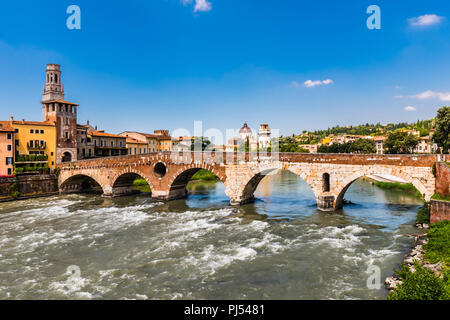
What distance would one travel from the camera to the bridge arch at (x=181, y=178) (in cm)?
3134

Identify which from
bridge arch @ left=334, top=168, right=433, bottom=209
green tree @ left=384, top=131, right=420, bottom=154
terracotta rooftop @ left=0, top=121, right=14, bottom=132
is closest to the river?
bridge arch @ left=334, top=168, right=433, bottom=209

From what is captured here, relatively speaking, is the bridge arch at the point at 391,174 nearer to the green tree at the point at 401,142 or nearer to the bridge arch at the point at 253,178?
the bridge arch at the point at 253,178

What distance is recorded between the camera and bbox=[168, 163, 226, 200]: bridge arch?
31337 millimetres

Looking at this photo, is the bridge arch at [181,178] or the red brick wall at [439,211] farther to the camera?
the bridge arch at [181,178]

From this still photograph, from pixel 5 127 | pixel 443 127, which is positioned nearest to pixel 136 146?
pixel 5 127

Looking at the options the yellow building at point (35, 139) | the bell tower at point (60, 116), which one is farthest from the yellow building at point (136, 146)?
the yellow building at point (35, 139)

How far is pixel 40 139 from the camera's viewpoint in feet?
137

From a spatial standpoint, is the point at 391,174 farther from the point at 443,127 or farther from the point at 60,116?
the point at 60,116

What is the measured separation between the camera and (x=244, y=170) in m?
29.3

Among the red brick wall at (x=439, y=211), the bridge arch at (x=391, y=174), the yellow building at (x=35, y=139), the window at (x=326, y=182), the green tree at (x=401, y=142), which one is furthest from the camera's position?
the green tree at (x=401, y=142)

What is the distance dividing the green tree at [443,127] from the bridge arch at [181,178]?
28.7 meters

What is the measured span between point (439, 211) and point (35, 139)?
4494 centimetres
